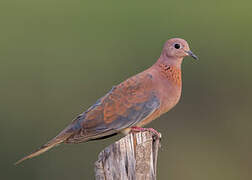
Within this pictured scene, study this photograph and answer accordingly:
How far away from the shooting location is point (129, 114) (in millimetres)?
6035

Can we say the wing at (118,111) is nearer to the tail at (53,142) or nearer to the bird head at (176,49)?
the tail at (53,142)

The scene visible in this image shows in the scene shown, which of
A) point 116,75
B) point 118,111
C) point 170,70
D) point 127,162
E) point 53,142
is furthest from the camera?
point 116,75

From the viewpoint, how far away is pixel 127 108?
6.07 meters

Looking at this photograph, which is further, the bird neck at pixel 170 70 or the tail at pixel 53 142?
the bird neck at pixel 170 70

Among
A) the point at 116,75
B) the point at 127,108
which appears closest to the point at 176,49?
the point at 127,108

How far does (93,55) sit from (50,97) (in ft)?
3.27

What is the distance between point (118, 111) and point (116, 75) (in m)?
4.09

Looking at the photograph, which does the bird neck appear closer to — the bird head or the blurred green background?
the bird head

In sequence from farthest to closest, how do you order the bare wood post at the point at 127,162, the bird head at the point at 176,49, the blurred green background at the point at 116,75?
1. the blurred green background at the point at 116,75
2. the bird head at the point at 176,49
3. the bare wood post at the point at 127,162

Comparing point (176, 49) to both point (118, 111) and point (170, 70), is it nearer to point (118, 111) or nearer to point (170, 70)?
point (170, 70)

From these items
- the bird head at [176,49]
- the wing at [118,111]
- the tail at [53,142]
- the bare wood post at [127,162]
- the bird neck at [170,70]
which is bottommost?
the bare wood post at [127,162]

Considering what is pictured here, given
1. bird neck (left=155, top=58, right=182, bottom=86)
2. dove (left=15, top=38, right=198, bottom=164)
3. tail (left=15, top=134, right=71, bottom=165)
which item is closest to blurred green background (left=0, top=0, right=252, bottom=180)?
bird neck (left=155, top=58, right=182, bottom=86)

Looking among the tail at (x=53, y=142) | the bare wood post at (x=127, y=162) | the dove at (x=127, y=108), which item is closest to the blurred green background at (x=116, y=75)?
the dove at (x=127, y=108)

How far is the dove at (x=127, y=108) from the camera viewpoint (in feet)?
19.3
